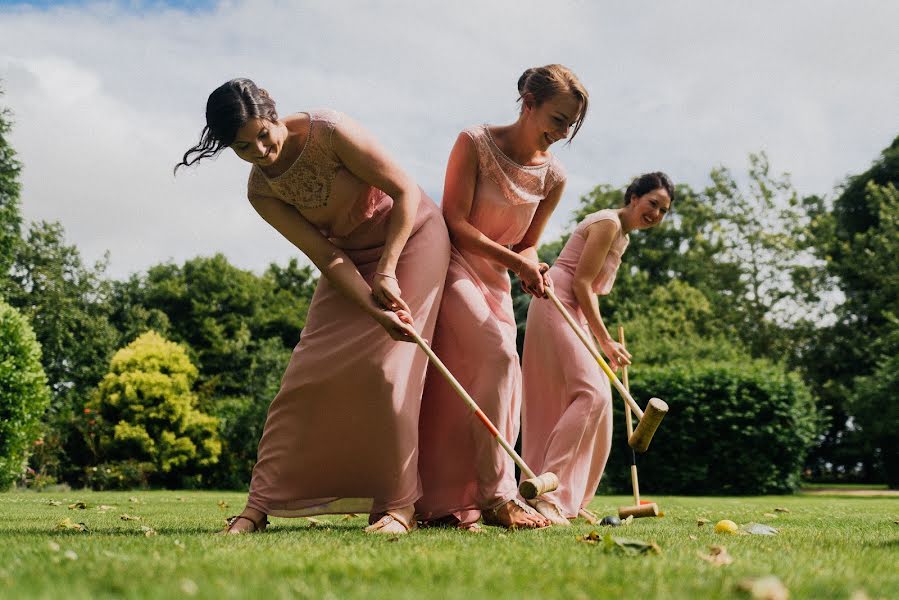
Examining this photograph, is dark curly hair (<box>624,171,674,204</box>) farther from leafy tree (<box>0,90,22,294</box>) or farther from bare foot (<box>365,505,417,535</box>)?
leafy tree (<box>0,90,22,294</box>)

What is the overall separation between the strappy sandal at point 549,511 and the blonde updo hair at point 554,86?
1.96 metres

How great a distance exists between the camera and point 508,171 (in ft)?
14.8

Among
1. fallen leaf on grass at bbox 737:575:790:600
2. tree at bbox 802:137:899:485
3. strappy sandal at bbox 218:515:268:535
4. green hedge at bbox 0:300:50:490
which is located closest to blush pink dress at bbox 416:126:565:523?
strappy sandal at bbox 218:515:268:535

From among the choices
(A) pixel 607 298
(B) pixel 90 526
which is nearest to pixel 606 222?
(B) pixel 90 526

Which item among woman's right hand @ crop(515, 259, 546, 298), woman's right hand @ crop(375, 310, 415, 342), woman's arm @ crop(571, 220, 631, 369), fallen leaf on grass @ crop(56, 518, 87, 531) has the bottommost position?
fallen leaf on grass @ crop(56, 518, 87, 531)

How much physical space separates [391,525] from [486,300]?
52.5 inches

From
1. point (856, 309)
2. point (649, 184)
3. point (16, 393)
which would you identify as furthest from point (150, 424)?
point (856, 309)

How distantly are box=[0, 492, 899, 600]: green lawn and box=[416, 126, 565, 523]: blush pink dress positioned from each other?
61 centimetres

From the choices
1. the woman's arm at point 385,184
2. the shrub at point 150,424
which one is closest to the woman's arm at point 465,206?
the woman's arm at point 385,184

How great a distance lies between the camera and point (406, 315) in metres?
3.91

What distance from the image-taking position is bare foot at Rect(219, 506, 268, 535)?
12.2 ft

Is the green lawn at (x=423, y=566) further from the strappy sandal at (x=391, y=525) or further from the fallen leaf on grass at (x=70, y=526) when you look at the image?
the fallen leaf on grass at (x=70, y=526)

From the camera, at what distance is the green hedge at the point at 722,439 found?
1420 cm

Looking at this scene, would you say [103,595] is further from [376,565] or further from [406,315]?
[406,315]
